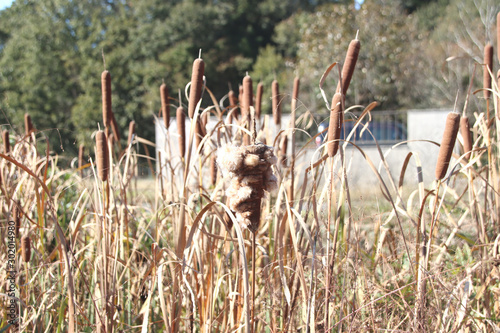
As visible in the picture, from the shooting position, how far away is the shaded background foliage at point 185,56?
45.0ft

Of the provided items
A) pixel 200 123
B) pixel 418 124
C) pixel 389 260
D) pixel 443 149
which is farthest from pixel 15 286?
pixel 418 124

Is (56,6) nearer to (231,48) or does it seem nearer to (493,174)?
(231,48)

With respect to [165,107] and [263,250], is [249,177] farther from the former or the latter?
[165,107]

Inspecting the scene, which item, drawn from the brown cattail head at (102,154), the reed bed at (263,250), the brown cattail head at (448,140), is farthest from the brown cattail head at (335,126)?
the brown cattail head at (102,154)

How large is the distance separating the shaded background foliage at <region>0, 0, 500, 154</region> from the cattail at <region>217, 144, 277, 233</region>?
10621 millimetres

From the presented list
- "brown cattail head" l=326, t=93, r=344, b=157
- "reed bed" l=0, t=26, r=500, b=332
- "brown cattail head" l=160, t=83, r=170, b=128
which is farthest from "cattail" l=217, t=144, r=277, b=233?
"brown cattail head" l=160, t=83, r=170, b=128

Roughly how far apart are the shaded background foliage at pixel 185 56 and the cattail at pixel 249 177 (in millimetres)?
10621

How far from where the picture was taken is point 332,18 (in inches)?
548

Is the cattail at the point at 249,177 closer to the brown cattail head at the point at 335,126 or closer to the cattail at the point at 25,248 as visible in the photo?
the brown cattail head at the point at 335,126

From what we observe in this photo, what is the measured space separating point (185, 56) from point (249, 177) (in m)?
17.7

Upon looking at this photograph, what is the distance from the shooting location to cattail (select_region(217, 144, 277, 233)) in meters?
0.88

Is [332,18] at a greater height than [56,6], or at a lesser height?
lesser

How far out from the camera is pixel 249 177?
890mm

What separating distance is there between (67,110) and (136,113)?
125 inches
